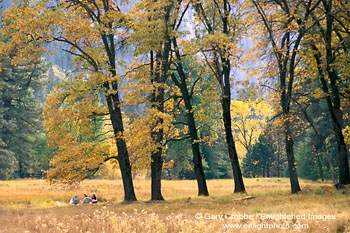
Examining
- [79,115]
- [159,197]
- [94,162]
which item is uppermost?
[79,115]

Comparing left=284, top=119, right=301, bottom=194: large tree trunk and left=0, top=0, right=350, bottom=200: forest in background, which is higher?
left=0, top=0, right=350, bottom=200: forest in background

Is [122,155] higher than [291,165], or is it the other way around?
[122,155]

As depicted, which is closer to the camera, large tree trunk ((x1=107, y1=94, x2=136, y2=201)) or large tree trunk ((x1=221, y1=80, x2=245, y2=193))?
large tree trunk ((x1=107, y1=94, x2=136, y2=201))

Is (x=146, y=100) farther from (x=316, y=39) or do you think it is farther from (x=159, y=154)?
(x=316, y=39)

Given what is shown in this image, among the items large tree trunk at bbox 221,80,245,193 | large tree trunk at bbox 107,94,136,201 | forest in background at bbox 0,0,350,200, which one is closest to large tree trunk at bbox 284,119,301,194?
forest in background at bbox 0,0,350,200

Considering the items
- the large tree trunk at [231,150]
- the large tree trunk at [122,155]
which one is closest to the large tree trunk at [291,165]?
the large tree trunk at [231,150]

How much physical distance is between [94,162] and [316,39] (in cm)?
1134

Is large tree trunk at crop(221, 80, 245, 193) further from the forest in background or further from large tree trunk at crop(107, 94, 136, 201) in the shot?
large tree trunk at crop(107, 94, 136, 201)

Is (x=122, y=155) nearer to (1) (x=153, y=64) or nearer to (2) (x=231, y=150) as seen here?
(1) (x=153, y=64)

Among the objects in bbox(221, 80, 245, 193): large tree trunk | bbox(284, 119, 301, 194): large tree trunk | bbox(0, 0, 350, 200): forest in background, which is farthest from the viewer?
bbox(221, 80, 245, 193): large tree trunk

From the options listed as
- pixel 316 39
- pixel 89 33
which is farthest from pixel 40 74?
pixel 316 39

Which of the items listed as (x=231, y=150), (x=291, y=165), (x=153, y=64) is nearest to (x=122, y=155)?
(x=153, y=64)

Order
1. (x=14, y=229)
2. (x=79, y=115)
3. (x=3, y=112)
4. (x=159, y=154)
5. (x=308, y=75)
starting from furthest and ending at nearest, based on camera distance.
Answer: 1. (x=3, y=112)
2. (x=308, y=75)
3. (x=159, y=154)
4. (x=79, y=115)
5. (x=14, y=229)

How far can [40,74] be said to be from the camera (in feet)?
143
